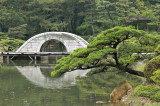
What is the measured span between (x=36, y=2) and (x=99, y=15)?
424 inches

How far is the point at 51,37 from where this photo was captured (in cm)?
4106

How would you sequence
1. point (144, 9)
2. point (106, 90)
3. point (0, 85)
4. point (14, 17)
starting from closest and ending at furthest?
point (106, 90), point (0, 85), point (14, 17), point (144, 9)

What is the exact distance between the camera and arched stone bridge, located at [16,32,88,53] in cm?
4019

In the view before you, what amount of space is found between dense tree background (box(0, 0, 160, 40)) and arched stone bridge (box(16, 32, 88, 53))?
6.03 m

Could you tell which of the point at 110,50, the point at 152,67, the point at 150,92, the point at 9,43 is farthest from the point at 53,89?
the point at 9,43

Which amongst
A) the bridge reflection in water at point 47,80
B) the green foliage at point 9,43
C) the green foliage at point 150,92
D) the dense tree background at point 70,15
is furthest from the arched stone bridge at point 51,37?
the green foliage at point 150,92

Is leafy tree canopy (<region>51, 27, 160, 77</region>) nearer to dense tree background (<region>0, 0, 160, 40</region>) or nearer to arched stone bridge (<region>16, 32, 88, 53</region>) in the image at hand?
arched stone bridge (<region>16, 32, 88, 53</region>)

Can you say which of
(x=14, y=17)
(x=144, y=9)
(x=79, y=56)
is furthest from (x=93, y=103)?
(x=144, y=9)

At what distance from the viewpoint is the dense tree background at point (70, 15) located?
4816cm

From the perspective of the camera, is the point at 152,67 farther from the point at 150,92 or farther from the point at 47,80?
the point at 47,80

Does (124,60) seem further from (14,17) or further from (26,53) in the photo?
(14,17)

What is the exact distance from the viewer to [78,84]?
2194cm

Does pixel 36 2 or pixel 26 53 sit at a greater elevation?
pixel 36 2

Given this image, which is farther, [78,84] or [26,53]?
[26,53]
